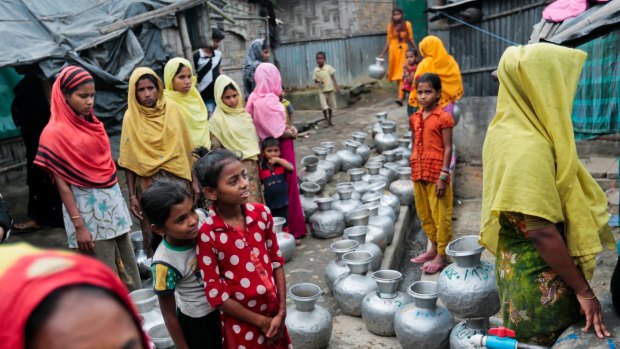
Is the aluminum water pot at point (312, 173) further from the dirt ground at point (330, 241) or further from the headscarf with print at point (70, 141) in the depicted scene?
the headscarf with print at point (70, 141)

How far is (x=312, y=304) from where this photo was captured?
349cm

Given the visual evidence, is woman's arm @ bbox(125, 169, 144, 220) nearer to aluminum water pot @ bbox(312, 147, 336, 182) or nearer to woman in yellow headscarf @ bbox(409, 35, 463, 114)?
aluminum water pot @ bbox(312, 147, 336, 182)

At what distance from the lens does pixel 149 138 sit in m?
4.19

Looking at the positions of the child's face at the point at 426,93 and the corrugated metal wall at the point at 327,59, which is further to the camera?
the corrugated metal wall at the point at 327,59

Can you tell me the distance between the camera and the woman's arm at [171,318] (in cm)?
242

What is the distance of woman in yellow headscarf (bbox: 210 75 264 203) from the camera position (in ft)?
16.2

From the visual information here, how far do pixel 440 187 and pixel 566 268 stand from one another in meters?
2.47

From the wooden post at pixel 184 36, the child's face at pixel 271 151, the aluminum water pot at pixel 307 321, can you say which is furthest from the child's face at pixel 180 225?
the wooden post at pixel 184 36

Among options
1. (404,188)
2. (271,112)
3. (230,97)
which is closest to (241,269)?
(230,97)

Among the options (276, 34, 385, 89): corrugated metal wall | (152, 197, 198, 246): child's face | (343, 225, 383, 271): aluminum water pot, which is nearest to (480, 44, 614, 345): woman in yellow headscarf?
(152, 197, 198, 246): child's face

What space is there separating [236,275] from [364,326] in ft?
6.05

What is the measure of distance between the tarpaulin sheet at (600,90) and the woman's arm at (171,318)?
12.9ft

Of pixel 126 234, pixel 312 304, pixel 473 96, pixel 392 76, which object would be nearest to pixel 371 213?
pixel 312 304

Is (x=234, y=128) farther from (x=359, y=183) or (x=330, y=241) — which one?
(x=359, y=183)
